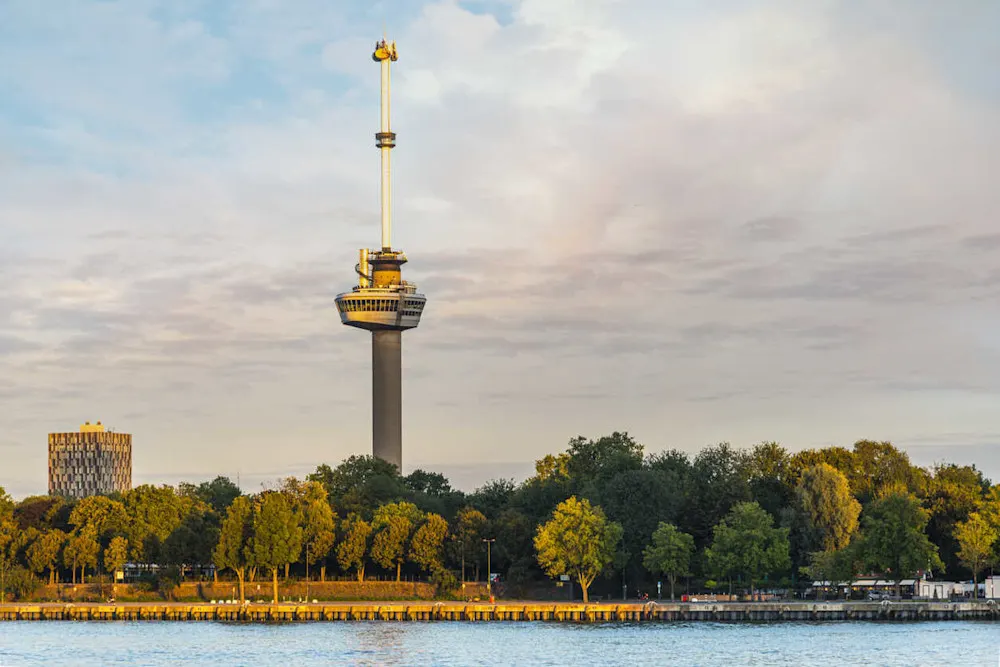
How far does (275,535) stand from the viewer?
150m

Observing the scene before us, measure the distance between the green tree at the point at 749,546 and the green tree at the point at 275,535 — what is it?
3808 centimetres

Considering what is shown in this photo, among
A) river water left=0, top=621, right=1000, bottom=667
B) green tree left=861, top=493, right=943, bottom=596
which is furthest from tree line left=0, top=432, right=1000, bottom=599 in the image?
river water left=0, top=621, right=1000, bottom=667

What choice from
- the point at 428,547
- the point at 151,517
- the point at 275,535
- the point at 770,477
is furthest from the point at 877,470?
the point at 151,517

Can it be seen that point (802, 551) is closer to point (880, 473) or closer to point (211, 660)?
point (880, 473)

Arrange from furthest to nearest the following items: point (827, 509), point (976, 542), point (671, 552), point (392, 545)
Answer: point (392, 545) < point (827, 509) < point (671, 552) < point (976, 542)

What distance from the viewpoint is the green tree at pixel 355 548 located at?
158m

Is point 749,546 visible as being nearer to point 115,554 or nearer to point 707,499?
point 707,499

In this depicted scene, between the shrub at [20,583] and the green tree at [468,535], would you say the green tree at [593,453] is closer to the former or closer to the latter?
the green tree at [468,535]

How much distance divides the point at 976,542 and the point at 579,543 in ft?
110

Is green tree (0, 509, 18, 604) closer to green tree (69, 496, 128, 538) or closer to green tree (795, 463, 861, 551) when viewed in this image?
green tree (69, 496, 128, 538)

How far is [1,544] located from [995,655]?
102m

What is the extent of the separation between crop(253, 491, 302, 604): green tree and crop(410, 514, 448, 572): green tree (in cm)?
1103

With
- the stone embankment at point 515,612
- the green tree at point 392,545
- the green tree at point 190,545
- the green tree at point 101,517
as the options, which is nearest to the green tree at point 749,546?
the stone embankment at point 515,612

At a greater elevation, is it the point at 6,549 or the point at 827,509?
the point at 827,509
